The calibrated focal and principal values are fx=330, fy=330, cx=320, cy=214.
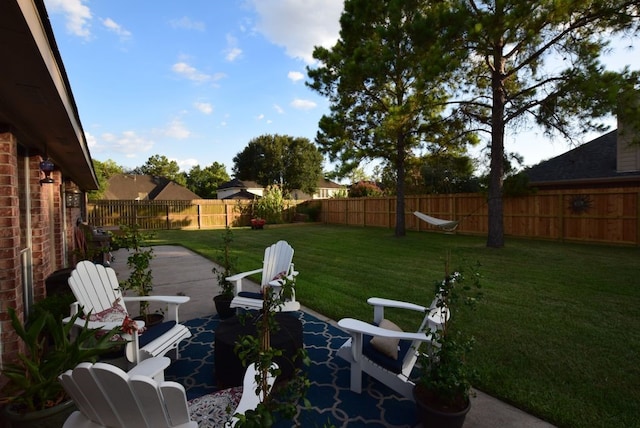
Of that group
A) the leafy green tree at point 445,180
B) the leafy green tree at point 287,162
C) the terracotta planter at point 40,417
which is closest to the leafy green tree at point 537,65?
the leafy green tree at point 445,180

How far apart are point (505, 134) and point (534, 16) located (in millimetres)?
2902

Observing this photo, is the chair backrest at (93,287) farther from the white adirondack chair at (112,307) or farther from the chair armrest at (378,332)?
the chair armrest at (378,332)

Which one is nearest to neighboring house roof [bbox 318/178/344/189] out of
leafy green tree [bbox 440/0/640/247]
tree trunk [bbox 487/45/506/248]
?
leafy green tree [bbox 440/0/640/247]

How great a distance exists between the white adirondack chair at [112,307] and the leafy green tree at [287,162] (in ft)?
110

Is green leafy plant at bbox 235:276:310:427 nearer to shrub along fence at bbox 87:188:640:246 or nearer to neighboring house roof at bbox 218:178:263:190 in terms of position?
shrub along fence at bbox 87:188:640:246

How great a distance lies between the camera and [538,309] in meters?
4.27

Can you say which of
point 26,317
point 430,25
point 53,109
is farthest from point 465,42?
point 26,317

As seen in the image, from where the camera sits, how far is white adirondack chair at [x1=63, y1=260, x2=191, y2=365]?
2506 mm

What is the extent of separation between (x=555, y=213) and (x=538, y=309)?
298 inches

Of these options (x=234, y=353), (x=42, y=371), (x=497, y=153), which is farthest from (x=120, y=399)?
(x=497, y=153)

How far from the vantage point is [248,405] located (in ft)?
5.23

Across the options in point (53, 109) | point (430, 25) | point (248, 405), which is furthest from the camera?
point (430, 25)

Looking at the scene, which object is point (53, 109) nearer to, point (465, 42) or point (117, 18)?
point (117, 18)

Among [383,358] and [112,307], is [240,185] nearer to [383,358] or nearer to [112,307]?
[112,307]
